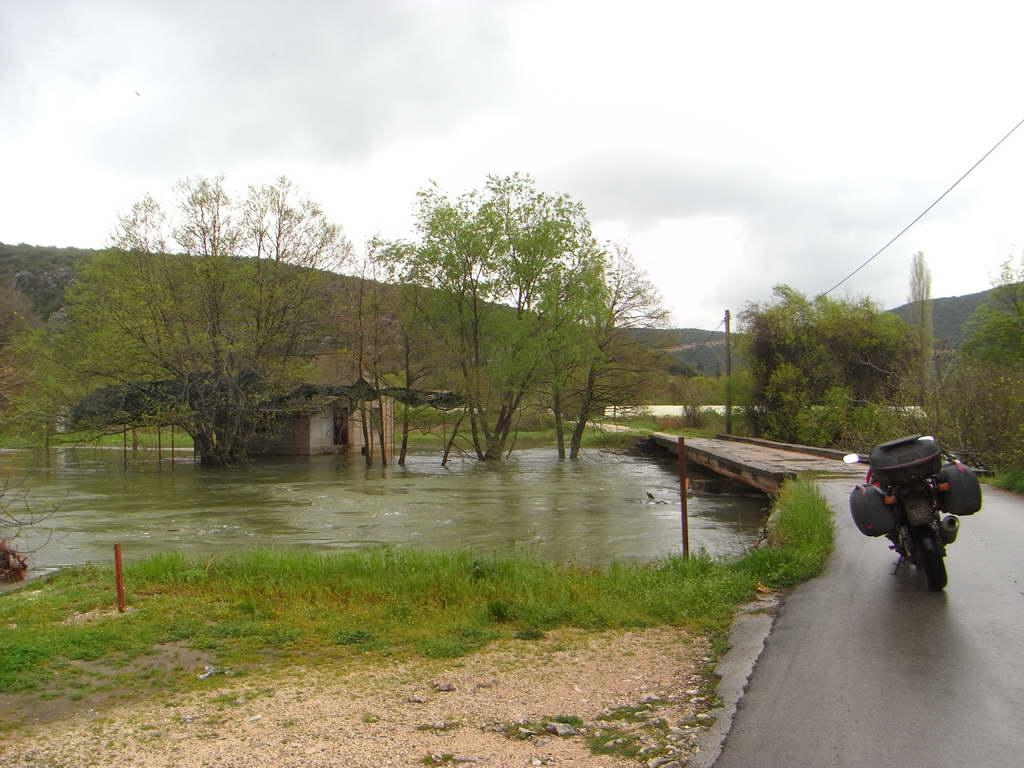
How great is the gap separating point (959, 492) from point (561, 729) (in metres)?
4.26

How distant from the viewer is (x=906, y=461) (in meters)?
6.81

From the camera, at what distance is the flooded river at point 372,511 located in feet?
46.9

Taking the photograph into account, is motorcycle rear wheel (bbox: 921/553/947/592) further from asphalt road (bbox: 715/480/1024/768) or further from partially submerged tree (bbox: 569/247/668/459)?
partially submerged tree (bbox: 569/247/668/459)

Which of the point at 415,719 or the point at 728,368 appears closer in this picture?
the point at 415,719

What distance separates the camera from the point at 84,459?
3972 cm

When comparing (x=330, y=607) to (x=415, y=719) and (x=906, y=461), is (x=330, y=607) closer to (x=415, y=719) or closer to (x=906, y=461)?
(x=415, y=719)

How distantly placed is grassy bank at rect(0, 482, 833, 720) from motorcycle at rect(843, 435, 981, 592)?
133 centimetres

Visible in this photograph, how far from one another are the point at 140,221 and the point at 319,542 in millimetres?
22021

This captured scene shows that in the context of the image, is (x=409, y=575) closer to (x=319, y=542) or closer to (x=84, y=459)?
(x=319, y=542)

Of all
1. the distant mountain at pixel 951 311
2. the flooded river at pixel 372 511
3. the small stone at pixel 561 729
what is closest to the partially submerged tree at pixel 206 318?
the flooded river at pixel 372 511

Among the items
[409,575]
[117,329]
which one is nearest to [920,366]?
[409,575]

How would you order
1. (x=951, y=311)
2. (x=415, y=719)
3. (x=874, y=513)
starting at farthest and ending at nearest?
(x=951, y=311), (x=874, y=513), (x=415, y=719)

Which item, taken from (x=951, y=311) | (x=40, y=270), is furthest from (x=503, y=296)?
(x=40, y=270)

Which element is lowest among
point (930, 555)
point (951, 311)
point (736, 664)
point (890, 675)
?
point (736, 664)
